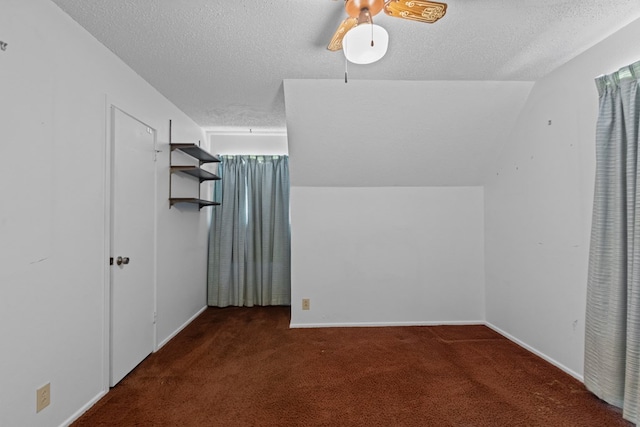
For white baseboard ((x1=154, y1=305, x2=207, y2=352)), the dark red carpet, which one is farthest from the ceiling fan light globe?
white baseboard ((x1=154, y1=305, x2=207, y2=352))

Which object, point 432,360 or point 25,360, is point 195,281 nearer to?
point 25,360

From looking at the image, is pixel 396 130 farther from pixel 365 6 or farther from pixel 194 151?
pixel 194 151

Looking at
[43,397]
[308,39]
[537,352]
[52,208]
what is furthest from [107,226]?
[537,352]

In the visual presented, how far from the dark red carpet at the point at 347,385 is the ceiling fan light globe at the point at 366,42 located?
75.3 inches

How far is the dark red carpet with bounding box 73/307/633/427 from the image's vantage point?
5.65ft

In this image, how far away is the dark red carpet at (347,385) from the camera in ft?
5.65

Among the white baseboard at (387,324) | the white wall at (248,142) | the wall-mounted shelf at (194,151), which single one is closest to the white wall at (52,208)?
the wall-mounted shelf at (194,151)

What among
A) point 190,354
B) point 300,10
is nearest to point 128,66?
point 300,10

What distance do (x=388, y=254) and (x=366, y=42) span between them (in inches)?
96.8

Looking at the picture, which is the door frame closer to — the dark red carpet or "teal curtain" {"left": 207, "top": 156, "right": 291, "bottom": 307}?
the dark red carpet

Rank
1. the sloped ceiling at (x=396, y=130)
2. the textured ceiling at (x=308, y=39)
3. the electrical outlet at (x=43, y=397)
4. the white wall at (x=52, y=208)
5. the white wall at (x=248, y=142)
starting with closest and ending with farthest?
the white wall at (x=52, y=208) < the electrical outlet at (x=43, y=397) < the textured ceiling at (x=308, y=39) < the sloped ceiling at (x=396, y=130) < the white wall at (x=248, y=142)

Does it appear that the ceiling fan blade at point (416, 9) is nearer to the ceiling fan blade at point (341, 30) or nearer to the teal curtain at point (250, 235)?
the ceiling fan blade at point (341, 30)

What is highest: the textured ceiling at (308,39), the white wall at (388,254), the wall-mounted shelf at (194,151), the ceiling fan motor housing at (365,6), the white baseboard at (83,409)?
the textured ceiling at (308,39)

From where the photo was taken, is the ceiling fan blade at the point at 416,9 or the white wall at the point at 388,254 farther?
the white wall at the point at 388,254
